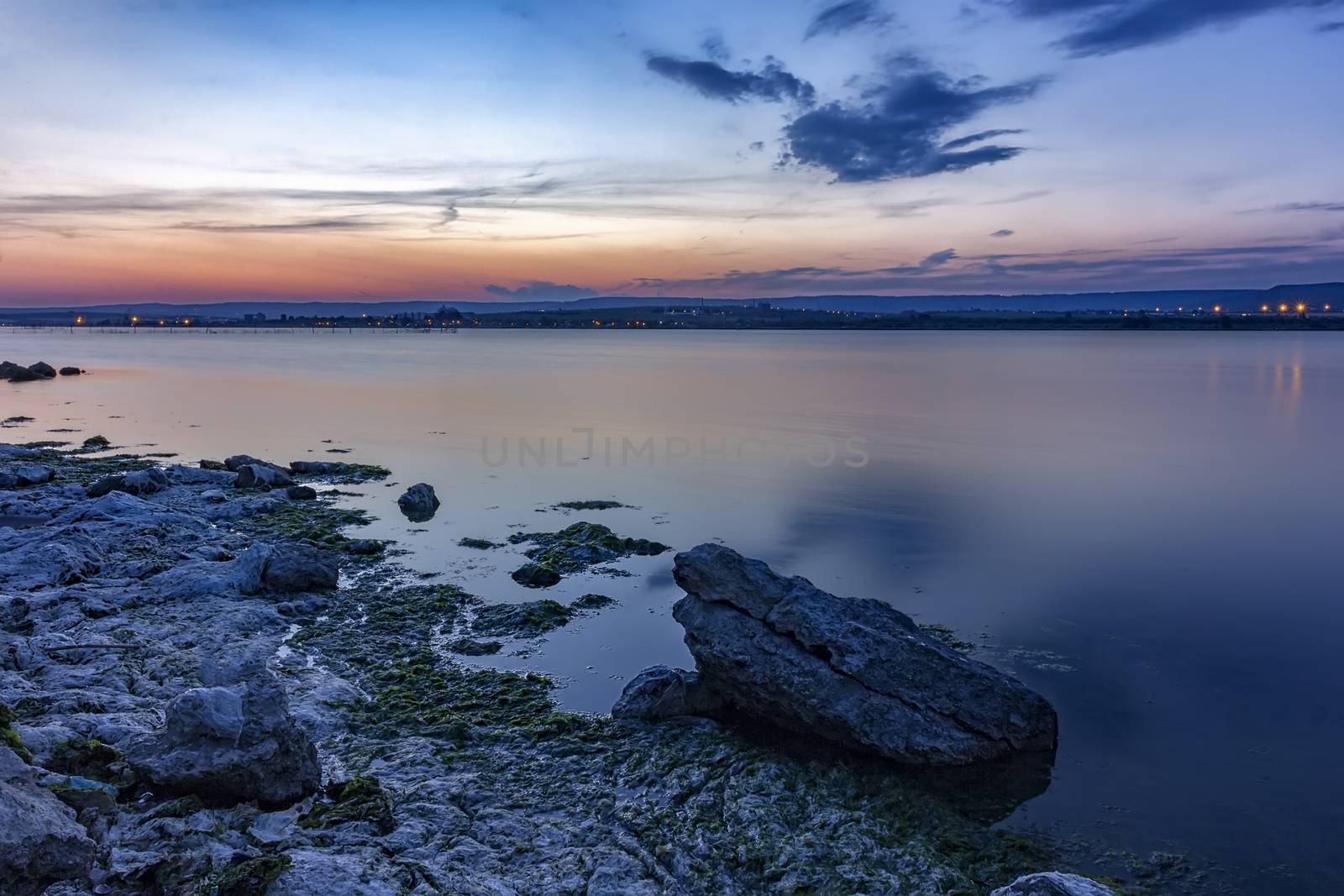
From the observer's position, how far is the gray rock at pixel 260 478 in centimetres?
1700

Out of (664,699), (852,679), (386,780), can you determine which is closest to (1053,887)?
(852,679)

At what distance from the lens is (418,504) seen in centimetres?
1575

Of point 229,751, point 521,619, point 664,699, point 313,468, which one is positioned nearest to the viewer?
point 229,751

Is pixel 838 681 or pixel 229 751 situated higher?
pixel 229 751

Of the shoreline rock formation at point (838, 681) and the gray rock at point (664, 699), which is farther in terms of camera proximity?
the gray rock at point (664, 699)

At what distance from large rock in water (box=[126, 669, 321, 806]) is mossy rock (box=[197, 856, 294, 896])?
0.94 m

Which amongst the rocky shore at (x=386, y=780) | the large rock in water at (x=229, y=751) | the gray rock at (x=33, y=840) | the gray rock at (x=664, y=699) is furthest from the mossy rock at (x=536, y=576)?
the gray rock at (x=33, y=840)

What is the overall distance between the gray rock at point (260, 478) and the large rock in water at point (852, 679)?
12.2 m

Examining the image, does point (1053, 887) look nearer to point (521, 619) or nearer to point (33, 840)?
point (33, 840)

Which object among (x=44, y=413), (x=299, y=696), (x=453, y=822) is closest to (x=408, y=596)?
(x=299, y=696)

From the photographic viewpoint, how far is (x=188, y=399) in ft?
127

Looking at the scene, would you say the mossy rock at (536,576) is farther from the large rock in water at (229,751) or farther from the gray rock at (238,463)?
the gray rock at (238,463)

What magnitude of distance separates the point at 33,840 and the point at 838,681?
5801 mm

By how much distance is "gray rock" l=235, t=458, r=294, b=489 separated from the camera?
17.0 m
